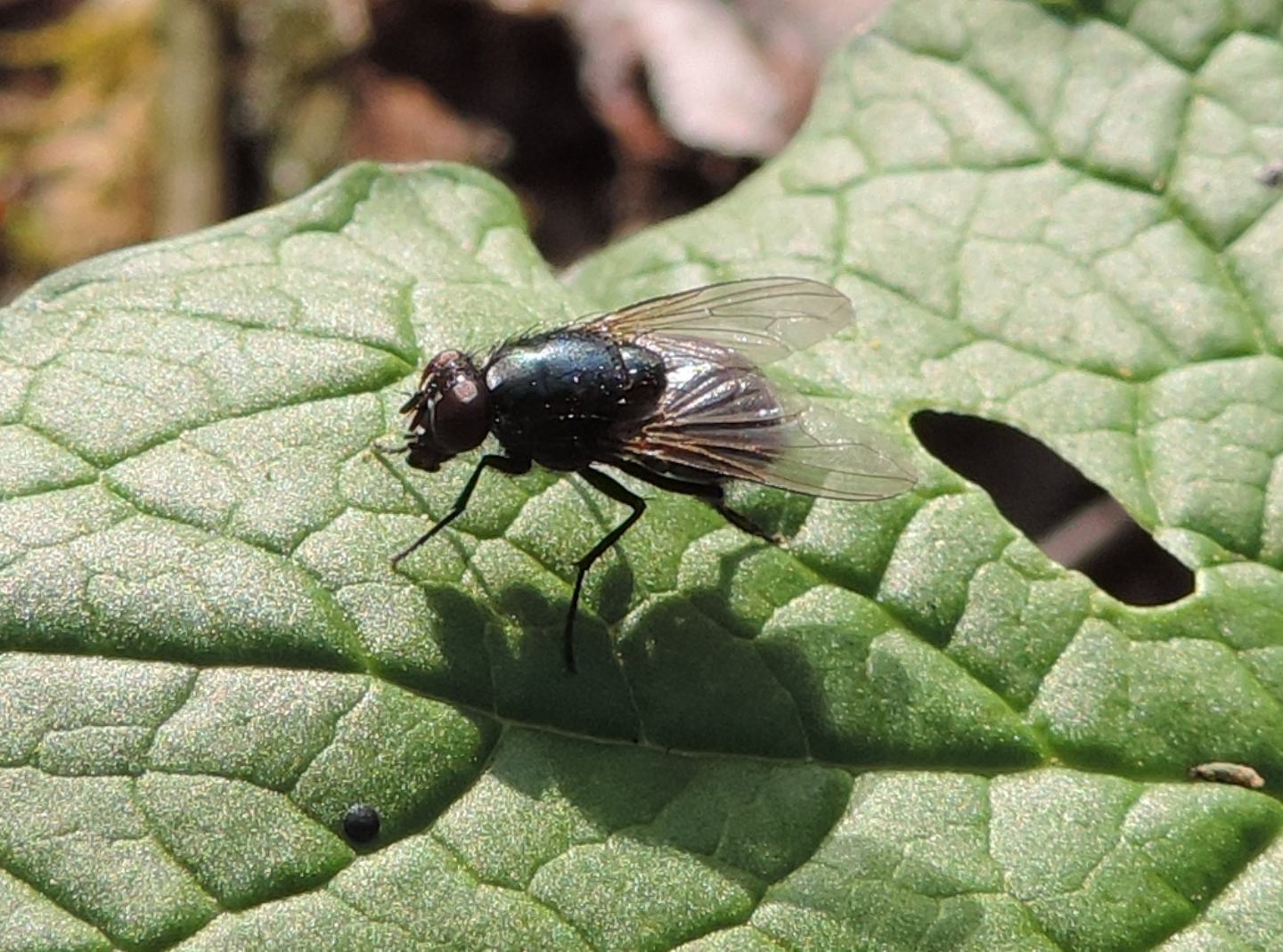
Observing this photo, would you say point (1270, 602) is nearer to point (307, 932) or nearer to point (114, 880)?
point (307, 932)

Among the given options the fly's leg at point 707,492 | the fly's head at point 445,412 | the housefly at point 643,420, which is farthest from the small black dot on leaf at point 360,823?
the fly's leg at point 707,492

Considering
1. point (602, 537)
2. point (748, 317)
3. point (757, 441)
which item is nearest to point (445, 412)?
point (602, 537)

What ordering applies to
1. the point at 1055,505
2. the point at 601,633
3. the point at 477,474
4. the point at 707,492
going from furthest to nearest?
the point at 1055,505, the point at 707,492, the point at 477,474, the point at 601,633

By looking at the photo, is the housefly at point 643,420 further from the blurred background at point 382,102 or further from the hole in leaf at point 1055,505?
the blurred background at point 382,102

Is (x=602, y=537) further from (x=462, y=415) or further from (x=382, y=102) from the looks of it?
(x=382, y=102)

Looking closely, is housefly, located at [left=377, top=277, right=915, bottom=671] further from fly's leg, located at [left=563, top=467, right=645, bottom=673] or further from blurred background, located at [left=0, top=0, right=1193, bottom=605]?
blurred background, located at [left=0, top=0, right=1193, bottom=605]

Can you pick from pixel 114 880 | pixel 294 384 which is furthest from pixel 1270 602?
pixel 114 880
